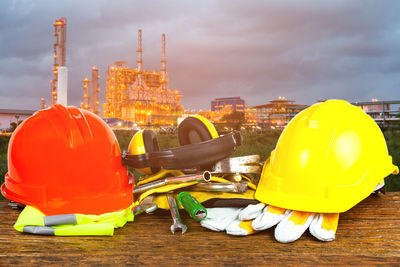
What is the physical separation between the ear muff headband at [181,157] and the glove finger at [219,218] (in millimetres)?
426

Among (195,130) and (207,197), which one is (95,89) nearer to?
(195,130)

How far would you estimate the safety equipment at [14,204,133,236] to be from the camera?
2.02 metres

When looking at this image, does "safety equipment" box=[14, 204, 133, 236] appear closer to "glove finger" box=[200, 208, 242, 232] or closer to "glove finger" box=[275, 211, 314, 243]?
"glove finger" box=[200, 208, 242, 232]

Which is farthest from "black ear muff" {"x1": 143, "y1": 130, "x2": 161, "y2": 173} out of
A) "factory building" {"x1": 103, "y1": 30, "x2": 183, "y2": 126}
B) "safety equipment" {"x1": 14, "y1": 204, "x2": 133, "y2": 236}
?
"factory building" {"x1": 103, "y1": 30, "x2": 183, "y2": 126}

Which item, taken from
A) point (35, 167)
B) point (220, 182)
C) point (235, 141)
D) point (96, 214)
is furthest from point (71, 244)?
point (235, 141)

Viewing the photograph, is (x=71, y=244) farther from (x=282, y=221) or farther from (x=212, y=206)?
(x=282, y=221)

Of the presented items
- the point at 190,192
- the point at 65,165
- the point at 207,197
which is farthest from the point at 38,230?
the point at 207,197

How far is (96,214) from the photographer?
229 cm

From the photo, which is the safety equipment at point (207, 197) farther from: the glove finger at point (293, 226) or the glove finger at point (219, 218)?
the glove finger at point (293, 226)

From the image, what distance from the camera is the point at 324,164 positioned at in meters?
2.13

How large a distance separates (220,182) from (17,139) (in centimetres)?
168

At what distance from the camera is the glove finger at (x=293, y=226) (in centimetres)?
186

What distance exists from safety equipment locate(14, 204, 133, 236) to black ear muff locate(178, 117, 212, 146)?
1.06 meters

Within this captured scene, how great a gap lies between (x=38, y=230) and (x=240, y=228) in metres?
1.37
